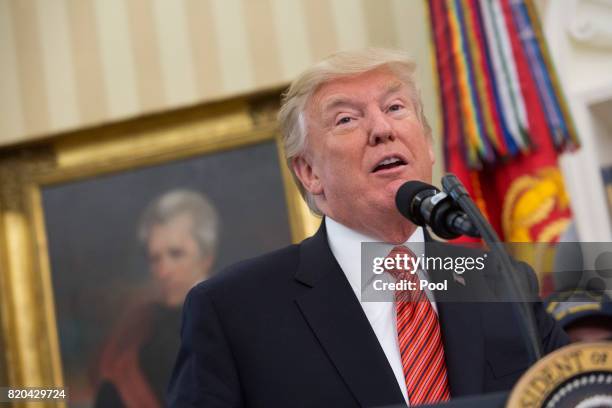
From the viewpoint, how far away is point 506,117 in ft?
9.77

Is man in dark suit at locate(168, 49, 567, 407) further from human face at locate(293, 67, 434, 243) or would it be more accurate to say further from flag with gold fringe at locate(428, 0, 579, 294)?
flag with gold fringe at locate(428, 0, 579, 294)

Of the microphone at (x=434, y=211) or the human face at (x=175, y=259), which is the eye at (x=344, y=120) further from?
the human face at (x=175, y=259)

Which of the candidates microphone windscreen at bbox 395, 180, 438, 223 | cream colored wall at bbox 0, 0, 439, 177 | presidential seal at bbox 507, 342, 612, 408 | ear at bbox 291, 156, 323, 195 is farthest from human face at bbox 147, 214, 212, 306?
presidential seal at bbox 507, 342, 612, 408

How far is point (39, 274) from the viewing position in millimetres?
3932

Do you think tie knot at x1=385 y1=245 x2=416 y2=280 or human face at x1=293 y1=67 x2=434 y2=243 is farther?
human face at x1=293 y1=67 x2=434 y2=243

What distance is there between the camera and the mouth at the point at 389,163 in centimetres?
170

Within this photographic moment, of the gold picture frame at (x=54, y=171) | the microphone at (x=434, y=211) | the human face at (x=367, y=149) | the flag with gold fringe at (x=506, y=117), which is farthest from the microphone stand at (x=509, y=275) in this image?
the gold picture frame at (x=54, y=171)

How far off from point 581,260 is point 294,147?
2.45 feet

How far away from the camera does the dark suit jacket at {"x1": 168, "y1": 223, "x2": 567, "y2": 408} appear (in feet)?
4.92

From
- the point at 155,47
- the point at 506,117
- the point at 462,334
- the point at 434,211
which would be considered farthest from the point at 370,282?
the point at 155,47

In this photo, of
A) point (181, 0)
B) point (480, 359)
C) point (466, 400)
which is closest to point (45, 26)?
point (181, 0)

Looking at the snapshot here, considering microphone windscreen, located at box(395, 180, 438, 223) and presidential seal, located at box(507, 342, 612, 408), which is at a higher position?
microphone windscreen, located at box(395, 180, 438, 223)

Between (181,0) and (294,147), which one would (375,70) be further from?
(181,0)

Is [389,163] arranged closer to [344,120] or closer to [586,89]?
[344,120]
